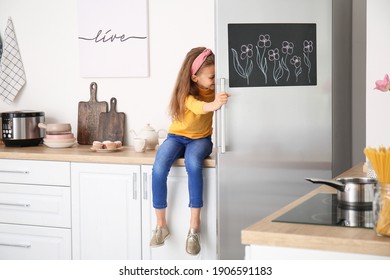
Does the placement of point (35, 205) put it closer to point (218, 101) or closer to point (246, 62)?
point (218, 101)

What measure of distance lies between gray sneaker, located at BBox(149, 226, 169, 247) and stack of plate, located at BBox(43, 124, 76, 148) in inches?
36.6

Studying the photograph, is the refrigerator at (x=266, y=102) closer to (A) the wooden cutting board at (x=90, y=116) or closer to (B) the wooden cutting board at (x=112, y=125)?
(B) the wooden cutting board at (x=112, y=125)

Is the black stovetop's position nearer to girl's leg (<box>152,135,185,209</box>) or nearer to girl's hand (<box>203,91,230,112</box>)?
girl's hand (<box>203,91,230,112</box>)

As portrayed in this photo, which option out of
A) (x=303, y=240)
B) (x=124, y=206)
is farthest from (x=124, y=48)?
(x=303, y=240)

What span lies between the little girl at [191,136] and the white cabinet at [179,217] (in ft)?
0.19

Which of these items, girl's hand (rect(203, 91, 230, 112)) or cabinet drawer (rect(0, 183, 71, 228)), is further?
cabinet drawer (rect(0, 183, 71, 228))

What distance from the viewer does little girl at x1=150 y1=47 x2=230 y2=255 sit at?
3.54 m

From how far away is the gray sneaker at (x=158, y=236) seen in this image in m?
3.64

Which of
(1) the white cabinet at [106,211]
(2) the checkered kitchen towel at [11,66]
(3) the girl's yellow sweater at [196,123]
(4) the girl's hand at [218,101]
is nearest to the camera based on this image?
(4) the girl's hand at [218,101]

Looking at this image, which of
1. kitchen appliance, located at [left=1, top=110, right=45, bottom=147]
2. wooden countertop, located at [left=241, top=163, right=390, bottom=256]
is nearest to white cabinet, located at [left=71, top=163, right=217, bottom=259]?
kitchen appliance, located at [left=1, top=110, right=45, bottom=147]

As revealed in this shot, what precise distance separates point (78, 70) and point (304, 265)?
3015 millimetres

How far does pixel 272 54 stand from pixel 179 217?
96cm

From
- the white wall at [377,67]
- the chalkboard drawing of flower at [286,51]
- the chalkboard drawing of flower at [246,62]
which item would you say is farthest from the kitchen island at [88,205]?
the white wall at [377,67]

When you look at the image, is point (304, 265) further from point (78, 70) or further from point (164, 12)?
point (78, 70)
